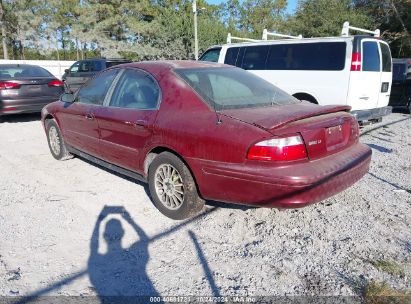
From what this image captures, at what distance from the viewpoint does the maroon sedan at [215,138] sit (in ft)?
10.1

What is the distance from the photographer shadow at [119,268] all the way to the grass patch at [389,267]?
1742 millimetres

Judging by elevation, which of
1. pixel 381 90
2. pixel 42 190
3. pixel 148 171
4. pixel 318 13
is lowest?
pixel 42 190

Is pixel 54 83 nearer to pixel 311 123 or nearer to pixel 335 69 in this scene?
pixel 335 69

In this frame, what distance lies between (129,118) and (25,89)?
20.9ft

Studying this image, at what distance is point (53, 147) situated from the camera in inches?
239

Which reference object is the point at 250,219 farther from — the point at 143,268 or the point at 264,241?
the point at 143,268

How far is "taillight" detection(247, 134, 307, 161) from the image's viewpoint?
119 inches

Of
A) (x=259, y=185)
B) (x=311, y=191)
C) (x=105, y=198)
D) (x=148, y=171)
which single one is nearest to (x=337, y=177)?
(x=311, y=191)

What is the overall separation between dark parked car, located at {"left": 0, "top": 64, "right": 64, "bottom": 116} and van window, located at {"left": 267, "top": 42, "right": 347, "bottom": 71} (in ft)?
18.5

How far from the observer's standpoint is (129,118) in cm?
410

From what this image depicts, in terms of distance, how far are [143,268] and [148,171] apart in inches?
49.8

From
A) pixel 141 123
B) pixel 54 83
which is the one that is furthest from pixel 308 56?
pixel 54 83

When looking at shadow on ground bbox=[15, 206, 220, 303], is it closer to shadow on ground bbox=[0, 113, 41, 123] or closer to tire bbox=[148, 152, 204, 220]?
tire bbox=[148, 152, 204, 220]

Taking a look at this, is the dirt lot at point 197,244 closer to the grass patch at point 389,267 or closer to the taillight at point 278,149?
the grass patch at point 389,267
